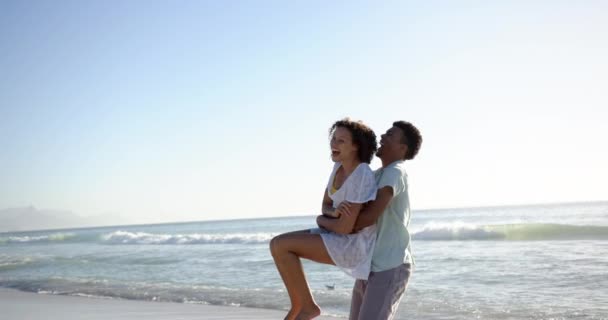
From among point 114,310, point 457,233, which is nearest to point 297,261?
point 114,310

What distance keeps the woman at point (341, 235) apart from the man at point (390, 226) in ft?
0.21

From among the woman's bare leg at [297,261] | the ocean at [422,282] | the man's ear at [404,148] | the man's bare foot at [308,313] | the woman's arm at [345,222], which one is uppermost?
the man's ear at [404,148]

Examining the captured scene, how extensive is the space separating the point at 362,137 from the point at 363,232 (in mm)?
531

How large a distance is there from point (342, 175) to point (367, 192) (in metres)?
0.28

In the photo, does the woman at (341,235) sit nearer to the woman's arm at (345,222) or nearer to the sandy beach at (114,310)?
the woman's arm at (345,222)

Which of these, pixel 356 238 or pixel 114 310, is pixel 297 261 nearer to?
pixel 356 238

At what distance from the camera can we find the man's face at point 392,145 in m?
3.32

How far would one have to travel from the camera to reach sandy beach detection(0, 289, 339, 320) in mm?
6395

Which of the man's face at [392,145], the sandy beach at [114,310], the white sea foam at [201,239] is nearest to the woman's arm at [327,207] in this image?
the man's face at [392,145]

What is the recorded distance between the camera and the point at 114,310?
6.84 metres

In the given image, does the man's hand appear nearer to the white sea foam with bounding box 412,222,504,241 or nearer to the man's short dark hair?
the man's short dark hair

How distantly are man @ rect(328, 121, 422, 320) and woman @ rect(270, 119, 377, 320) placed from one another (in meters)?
0.06

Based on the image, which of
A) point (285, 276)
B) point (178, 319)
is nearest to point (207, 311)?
point (178, 319)

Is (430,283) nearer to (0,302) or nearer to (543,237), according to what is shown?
(0,302)
